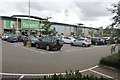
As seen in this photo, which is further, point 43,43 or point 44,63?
point 43,43

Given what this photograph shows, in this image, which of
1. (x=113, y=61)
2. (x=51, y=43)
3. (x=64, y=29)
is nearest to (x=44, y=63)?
(x=113, y=61)

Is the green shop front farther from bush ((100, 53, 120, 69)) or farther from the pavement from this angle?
bush ((100, 53, 120, 69))

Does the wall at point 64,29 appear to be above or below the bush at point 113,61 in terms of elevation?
above

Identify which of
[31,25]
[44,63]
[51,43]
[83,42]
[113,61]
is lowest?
[44,63]

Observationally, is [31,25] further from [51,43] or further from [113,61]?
[113,61]

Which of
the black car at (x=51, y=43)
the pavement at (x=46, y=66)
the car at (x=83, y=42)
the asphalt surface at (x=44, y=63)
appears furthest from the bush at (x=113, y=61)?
the car at (x=83, y=42)

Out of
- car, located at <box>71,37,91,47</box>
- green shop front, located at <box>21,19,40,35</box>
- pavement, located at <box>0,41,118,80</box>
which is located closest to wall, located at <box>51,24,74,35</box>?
green shop front, located at <box>21,19,40,35</box>

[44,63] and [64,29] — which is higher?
[64,29]

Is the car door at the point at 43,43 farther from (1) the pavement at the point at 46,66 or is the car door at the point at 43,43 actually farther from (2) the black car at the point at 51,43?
(1) the pavement at the point at 46,66

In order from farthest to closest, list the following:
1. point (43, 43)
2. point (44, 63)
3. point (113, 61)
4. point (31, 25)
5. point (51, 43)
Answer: point (31, 25) < point (43, 43) < point (51, 43) < point (44, 63) < point (113, 61)

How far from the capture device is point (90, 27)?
381 ft

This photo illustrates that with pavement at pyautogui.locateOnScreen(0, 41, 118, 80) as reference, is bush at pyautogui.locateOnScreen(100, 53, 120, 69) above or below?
above

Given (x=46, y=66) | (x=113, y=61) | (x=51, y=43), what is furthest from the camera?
(x=51, y=43)

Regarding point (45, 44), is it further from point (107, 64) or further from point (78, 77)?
point (78, 77)
